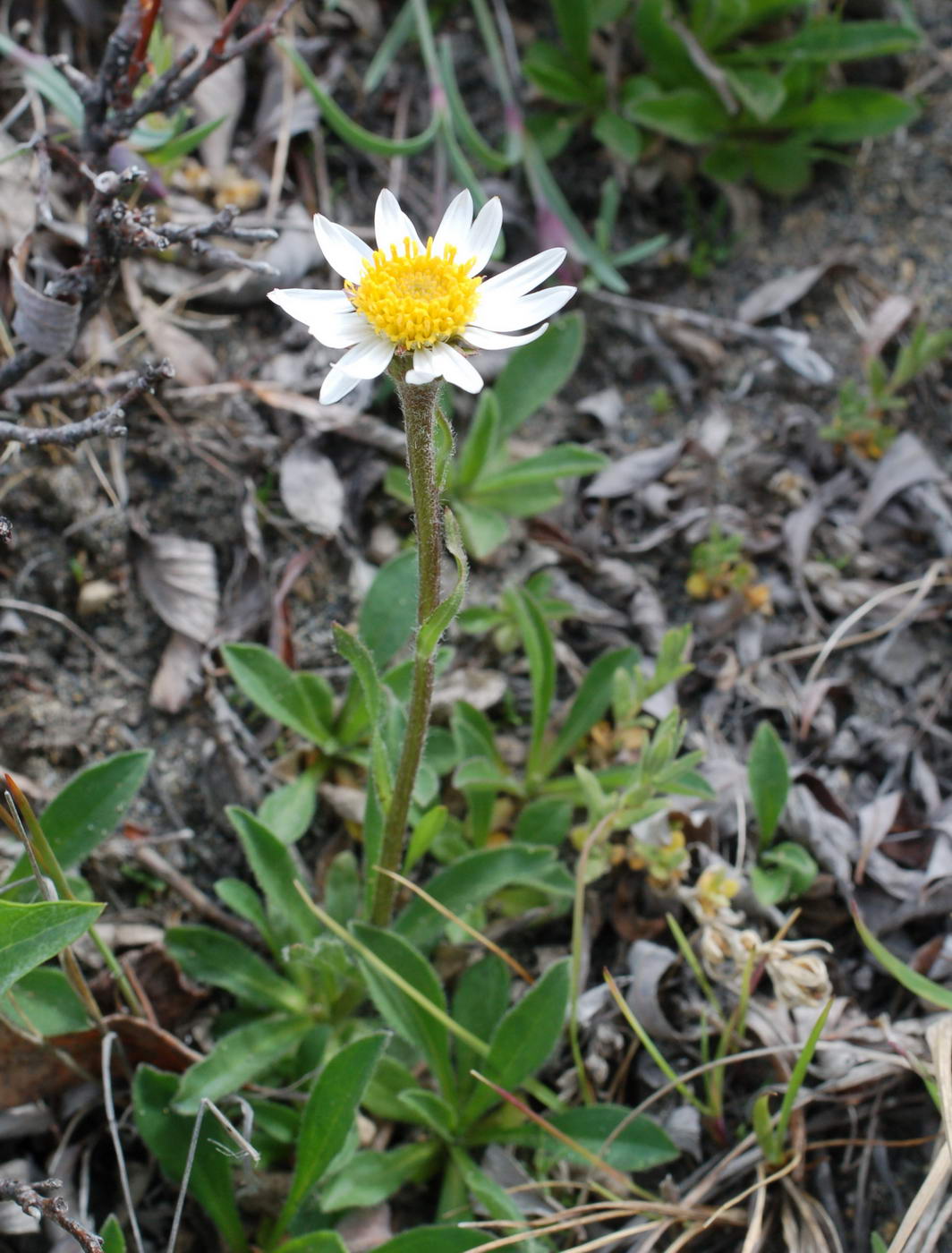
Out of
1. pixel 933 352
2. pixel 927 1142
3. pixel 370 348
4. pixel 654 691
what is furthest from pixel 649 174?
pixel 927 1142

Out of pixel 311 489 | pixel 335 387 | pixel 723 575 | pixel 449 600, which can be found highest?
pixel 335 387

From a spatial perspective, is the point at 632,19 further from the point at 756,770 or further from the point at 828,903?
the point at 828,903

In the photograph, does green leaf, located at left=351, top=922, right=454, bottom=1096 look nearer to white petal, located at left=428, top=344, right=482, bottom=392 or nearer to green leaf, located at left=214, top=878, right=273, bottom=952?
green leaf, located at left=214, top=878, right=273, bottom=952

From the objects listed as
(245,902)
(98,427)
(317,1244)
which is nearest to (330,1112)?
(317,1244)

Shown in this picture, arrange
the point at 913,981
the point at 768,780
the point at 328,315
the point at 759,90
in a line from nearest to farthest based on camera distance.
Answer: the point at 328,315 → the point at 913,981 → the point at 768,780 → the point at 759,90

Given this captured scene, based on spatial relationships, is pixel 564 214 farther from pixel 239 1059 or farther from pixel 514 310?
pixel 239 1059

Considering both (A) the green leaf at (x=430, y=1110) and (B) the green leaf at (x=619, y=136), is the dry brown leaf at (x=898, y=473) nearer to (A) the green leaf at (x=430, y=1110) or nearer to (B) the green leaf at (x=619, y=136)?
(B) the green leaf at (x=619, y=136)

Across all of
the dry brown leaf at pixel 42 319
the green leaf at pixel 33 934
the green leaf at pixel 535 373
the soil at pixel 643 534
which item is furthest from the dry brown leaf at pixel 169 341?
the green leaf at pixel 33 934
